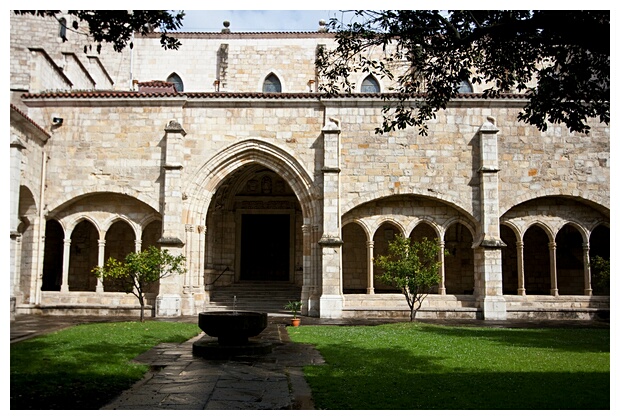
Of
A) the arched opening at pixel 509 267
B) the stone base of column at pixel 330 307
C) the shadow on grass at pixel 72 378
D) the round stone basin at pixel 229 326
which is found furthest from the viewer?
the arched opening at pixel 509 267

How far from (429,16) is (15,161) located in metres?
12.4

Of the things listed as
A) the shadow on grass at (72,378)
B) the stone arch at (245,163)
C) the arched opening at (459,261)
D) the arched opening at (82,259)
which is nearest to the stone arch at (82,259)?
the arched opening at (82,259)

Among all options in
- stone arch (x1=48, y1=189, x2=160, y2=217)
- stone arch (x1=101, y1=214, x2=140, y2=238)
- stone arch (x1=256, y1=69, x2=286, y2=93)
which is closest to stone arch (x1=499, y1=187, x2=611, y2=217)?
stone arch (x1=48, y1=189, x2=160, y2=217)

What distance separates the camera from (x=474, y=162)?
701 inches

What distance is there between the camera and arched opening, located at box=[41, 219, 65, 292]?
21.1 meters

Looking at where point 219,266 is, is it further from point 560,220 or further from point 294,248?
point 560,220

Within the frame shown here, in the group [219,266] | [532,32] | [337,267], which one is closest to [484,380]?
[532,32]

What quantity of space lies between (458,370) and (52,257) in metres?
17.9

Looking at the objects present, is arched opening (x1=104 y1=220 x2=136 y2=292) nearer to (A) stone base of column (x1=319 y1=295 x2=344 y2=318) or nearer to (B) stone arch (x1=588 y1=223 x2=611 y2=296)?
(A) stone base of column (x1=319 y1=295 x2=344 y2=318)

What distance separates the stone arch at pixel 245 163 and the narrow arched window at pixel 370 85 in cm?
724

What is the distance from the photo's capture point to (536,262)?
2139cm

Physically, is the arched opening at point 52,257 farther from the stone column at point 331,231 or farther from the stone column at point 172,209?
the stone column at point 331,231

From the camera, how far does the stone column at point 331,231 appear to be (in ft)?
55.7

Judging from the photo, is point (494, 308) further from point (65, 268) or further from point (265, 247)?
point (65, 268)
